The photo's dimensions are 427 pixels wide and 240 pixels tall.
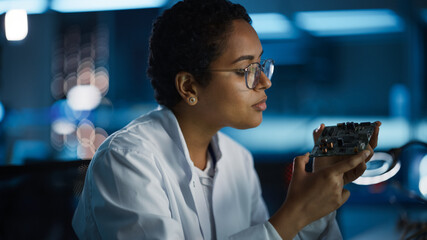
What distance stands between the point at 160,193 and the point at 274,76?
388 cm

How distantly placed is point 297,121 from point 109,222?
13.2 feet

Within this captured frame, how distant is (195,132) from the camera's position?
47.7 inches

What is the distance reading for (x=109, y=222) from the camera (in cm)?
89

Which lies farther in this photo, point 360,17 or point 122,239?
point 360,17

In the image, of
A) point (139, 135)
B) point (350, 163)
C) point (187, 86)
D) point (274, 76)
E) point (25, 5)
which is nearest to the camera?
point (350, 163)

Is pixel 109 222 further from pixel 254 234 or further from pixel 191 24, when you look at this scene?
pixel 191 24

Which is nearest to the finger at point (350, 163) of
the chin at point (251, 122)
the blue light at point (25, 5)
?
the chin at point (251, 122)

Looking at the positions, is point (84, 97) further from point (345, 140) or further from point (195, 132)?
point (345, 140)

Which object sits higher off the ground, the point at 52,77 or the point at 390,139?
the point at 52,77

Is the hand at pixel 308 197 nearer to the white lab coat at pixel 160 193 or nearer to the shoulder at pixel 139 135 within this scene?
the white lab coat at pixel 160 193

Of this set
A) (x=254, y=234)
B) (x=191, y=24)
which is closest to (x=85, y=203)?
(x=254, y=234)

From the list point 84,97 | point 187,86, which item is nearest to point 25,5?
point 84,97

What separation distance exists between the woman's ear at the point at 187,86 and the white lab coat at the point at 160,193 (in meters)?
0.07

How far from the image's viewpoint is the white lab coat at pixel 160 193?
2.90 feet
